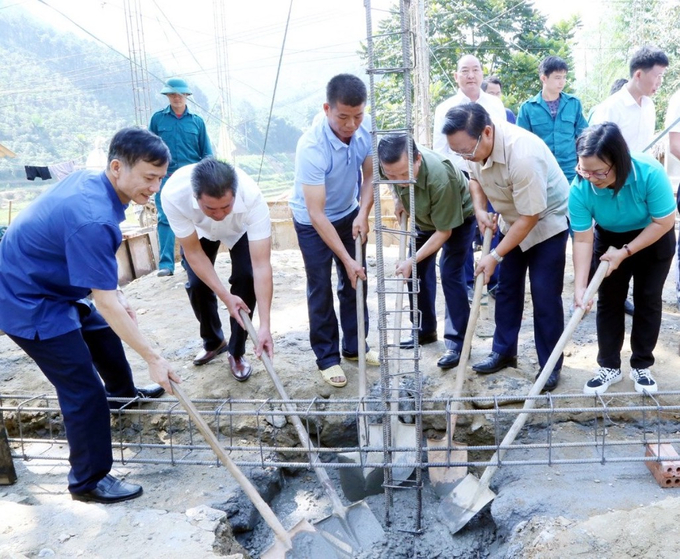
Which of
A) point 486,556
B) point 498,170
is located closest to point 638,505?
point 486,556

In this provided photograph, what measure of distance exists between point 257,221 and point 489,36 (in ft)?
58.0

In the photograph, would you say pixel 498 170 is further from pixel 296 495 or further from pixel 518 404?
pixel 296 495

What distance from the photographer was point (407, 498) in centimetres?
349

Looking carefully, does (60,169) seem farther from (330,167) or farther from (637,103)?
(637,103)

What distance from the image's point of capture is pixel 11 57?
23.2 meters

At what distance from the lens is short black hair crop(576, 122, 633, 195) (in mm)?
2795

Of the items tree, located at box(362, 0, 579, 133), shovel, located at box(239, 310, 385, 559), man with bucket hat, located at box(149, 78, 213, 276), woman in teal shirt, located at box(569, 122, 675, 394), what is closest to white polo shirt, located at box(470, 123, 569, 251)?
woman in teal shirt, located at box(569, 122, 675, 394)

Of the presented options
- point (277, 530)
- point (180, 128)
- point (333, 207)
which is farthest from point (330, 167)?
point (180, 128)

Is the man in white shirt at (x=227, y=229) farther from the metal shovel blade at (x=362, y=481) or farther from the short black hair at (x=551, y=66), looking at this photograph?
the short black hair at (x=551, y=66)

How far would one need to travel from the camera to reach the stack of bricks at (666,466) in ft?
→ 9.41

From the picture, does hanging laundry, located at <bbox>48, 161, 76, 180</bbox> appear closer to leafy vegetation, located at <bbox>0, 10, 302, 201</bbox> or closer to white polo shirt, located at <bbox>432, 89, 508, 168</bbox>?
leafy vegetation, located at <bbox>0, 10, 302, 201</bbox>

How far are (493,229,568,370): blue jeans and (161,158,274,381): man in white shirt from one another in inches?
59.6

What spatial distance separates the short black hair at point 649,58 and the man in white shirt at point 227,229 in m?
2.99

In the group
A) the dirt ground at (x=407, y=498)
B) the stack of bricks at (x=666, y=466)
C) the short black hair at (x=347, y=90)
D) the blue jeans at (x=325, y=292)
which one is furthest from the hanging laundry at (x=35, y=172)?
the stack of bricks at (x=666, y=466)
